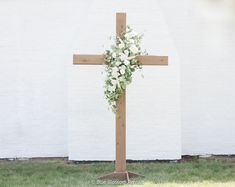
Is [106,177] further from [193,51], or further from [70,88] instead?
[193,51]

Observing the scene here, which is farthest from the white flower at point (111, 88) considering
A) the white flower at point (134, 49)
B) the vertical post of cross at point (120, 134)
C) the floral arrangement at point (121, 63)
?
the white flower at point (134, 49)

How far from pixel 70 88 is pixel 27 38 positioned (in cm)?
139

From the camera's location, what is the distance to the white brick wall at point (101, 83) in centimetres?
867

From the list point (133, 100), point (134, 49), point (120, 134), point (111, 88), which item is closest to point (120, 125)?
point (120, 134)

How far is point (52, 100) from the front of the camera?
928cm

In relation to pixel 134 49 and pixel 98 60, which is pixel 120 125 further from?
pixel 134 49

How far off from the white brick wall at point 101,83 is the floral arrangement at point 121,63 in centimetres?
147

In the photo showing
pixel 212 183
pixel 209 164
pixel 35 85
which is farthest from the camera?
pixel 35 85

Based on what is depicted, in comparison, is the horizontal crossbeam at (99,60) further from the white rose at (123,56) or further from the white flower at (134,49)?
the white rose at (123,56)

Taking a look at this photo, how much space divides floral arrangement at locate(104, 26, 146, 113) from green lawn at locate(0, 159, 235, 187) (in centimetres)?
A: 129

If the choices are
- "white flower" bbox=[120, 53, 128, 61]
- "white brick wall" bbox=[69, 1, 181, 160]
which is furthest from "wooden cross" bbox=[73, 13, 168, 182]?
"white brick wall" bbox=[69, 1, 181, 160]

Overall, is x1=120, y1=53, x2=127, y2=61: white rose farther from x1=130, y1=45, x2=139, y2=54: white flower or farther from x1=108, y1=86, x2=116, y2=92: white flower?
x1=108, y1=86, x2=116, y2=92: white flower

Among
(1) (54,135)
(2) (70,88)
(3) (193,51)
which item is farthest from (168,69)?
(1) (54,135)

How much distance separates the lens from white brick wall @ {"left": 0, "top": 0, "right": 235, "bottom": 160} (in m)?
8.67
